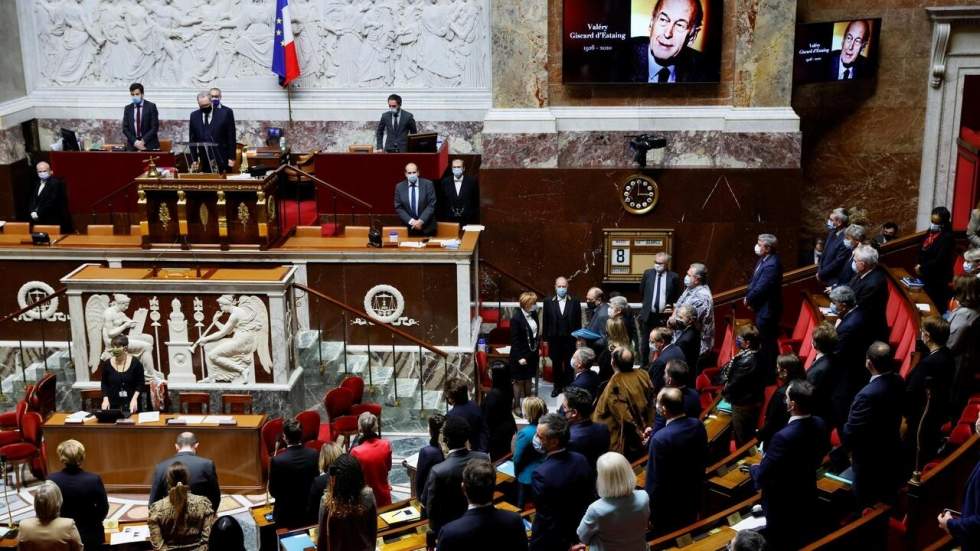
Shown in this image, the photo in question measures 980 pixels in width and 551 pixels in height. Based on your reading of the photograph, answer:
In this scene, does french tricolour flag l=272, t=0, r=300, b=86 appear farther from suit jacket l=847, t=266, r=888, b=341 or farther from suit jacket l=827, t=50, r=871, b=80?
suit jacket l=847, t=266, r=888, b=341

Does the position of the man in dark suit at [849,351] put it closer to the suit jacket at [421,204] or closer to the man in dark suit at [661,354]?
the man in dark suit at [661,354]

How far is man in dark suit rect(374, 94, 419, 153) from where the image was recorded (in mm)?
14297

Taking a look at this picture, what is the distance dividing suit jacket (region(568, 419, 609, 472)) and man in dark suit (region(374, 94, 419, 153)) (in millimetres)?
7612

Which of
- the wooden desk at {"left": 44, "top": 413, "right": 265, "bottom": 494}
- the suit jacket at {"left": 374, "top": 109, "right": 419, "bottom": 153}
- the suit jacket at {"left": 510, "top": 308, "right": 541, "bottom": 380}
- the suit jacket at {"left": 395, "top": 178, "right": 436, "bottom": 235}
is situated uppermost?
the suit jacket at {"left": 374, "top": 109, "right": 419, "bottom": 153}

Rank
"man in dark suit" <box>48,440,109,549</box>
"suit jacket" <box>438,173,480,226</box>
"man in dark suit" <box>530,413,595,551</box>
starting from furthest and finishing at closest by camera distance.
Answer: "suit jacket" <box>438,173,480,226</box>, "man in dark suit" <box>48,440,109,549</box>, "man in dark suit" <box>530,413,595,551</box>

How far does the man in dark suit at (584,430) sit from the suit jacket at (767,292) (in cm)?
392

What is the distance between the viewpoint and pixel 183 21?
1580 cm

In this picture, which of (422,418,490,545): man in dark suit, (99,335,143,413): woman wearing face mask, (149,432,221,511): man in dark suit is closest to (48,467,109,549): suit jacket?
(149,432,221,511): man in dark suit

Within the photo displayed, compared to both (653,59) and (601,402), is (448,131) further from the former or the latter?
(601,402)

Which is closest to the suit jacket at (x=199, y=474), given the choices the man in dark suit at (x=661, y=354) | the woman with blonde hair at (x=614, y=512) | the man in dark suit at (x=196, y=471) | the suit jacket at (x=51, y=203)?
the man in dark suit at (x=196, y=471)

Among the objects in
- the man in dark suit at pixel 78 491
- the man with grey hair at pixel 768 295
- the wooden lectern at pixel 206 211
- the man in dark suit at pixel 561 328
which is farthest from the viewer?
the wooden lectern at pixel 206 211

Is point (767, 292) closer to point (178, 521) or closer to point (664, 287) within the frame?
point (664, 287)

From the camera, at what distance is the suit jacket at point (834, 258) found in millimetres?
10969

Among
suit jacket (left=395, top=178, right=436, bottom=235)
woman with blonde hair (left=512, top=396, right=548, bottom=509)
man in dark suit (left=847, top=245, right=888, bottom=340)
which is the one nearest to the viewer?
woman with blonde hair (left=512, top=396, right=548, bottom=509)
